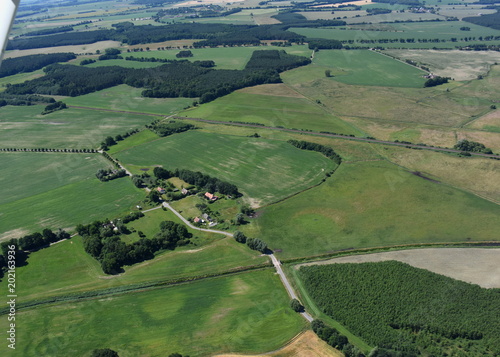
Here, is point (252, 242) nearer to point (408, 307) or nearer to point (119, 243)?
point (119, 243)

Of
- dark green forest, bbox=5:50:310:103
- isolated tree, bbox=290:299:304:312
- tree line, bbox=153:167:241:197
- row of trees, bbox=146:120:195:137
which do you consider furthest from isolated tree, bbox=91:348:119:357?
dark green forest, bbox=5:50:310:103

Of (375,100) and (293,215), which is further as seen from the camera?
(375,100)

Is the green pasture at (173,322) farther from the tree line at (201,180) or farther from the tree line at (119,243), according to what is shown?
the tree line at (201,180)

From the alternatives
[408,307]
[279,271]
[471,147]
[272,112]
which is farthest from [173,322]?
[272,112]

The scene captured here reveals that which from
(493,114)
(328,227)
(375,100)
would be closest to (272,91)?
(375,100)

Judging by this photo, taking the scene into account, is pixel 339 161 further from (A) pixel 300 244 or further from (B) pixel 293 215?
(A) pixel 300 244

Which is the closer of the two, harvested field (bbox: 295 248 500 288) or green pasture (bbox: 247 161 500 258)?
harvested field (bbox: 295 248 500 288)

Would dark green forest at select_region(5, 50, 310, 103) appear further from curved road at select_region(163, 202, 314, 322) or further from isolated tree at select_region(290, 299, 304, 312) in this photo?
isolated tree at select_region(290, 299, 304, 312)
